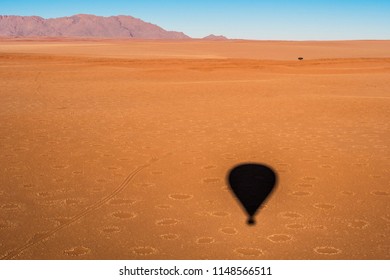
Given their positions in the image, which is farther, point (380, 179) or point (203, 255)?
point (380, 179)

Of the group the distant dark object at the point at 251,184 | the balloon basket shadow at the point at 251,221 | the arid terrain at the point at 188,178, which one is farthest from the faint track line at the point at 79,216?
the balloon basket shadow at the point at 251,221

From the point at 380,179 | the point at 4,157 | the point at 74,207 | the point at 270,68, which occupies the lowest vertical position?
the point at 74,207

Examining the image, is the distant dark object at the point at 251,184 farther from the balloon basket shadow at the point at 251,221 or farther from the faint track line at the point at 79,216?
the faint track line at the point at 79,216

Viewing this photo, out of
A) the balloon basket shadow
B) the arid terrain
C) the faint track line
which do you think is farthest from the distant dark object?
the faint track line

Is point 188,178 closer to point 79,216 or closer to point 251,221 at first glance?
point 251,221

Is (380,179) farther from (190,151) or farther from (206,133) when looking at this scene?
(206,133)
